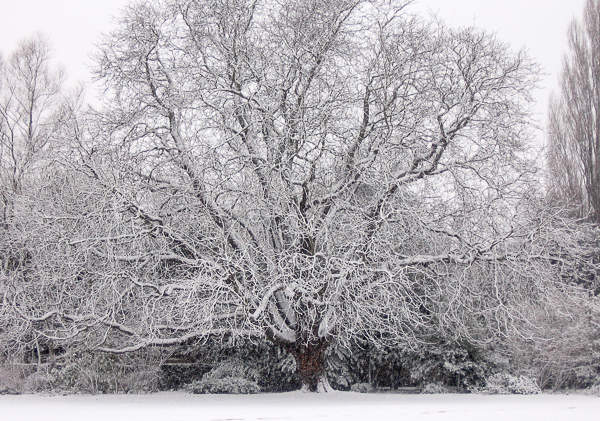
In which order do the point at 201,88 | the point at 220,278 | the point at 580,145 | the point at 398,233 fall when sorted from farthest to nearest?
1. the point at 580,145
2. the point at 398,233
3. the point at 201,88
4. the point at 220,278

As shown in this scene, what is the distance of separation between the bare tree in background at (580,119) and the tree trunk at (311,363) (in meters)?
12.8

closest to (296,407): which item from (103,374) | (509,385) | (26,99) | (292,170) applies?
(292,170)

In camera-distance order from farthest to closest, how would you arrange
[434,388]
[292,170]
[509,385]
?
1. [434,388]
2. [509,385]
3. [292,170]

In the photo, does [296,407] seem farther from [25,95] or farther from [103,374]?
[25,95]

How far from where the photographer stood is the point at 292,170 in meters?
10.6

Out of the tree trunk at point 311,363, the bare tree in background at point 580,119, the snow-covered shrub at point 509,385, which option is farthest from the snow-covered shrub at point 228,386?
the bare tree in background at point 580,119

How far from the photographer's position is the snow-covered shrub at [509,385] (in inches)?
468

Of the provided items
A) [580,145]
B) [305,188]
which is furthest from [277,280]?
[580,145]

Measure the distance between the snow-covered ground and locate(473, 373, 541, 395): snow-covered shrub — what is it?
0.42 meters

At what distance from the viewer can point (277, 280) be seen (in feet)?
31.8

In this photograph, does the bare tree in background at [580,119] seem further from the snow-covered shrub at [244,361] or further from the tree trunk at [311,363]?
the tree trunk at [311,363]

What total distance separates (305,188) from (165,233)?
2.64 metres

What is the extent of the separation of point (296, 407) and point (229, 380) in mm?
3747

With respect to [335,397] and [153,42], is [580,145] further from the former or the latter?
[153,42]
